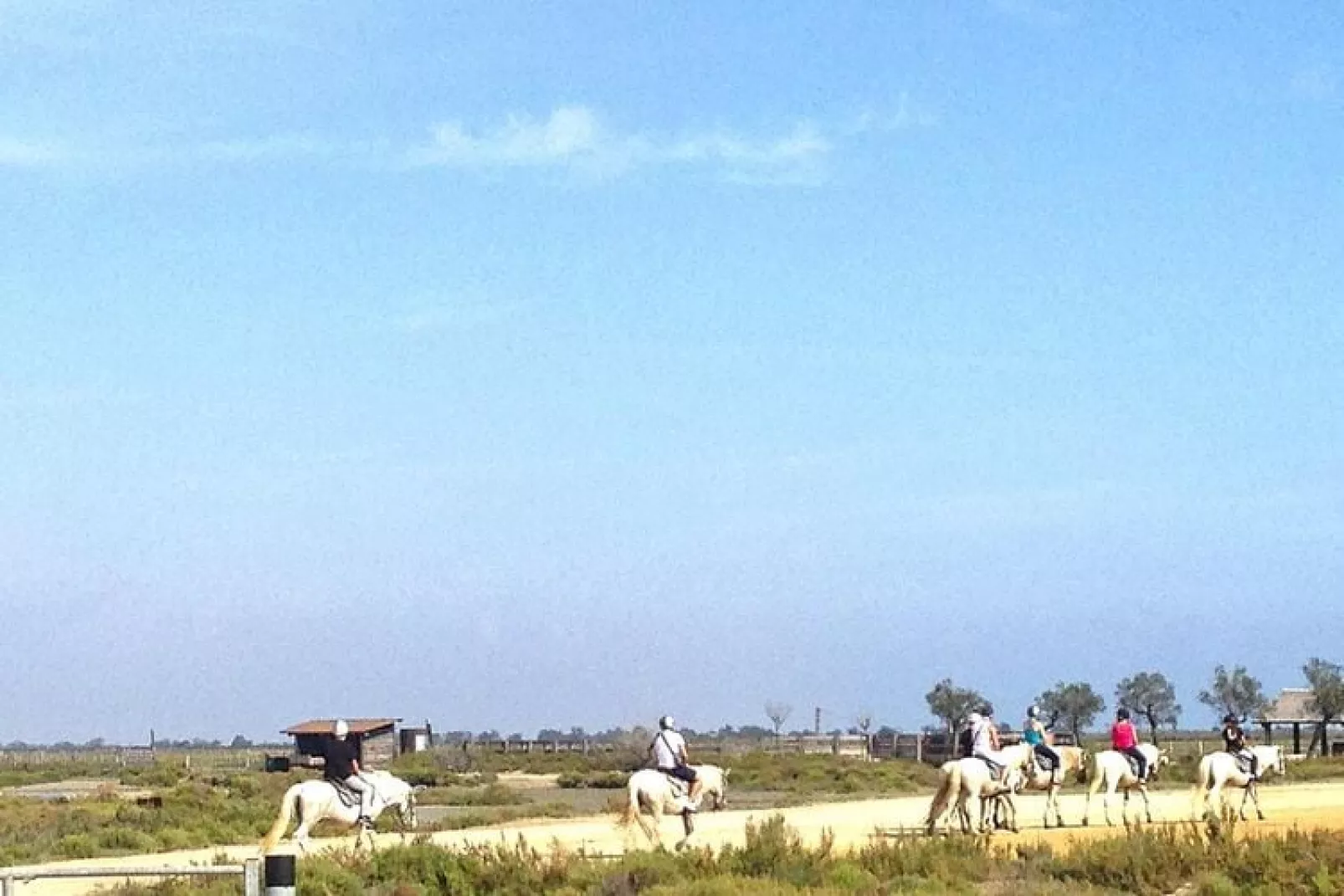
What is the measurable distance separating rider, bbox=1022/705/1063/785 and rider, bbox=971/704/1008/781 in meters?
2.62

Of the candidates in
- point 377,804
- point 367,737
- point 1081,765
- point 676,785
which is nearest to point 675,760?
point 676,785

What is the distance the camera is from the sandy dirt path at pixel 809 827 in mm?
32531

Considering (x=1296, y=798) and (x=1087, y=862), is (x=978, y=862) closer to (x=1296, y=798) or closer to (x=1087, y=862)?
(x=1087, y=862)

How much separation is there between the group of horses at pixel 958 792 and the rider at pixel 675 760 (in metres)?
0.13

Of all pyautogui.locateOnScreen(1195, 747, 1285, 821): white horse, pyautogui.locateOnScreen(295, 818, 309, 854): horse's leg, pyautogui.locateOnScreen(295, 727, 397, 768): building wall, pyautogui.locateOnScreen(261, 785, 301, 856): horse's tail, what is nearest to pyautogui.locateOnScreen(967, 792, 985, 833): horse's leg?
pyautogui.locateOnScreen(1195, 747, 1285, 821): white horse

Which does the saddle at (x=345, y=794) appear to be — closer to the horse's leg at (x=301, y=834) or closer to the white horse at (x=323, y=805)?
the white horse at (x=323, y=805)

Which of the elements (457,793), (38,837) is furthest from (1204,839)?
(457,793)

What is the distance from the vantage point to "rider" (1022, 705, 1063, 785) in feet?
130

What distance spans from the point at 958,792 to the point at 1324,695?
70317 mm

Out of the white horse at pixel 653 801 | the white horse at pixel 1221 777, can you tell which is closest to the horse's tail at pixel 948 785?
the white horse at pixel 653 801

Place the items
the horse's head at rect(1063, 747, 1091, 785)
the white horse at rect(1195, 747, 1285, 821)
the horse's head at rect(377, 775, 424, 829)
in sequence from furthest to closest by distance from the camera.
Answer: the horse's head at rect(1063, 747, 1091, 785) → the white horse at rect(1195, 747, 1285, 821) → the horse's head at rect(377, 775, 424, 829)

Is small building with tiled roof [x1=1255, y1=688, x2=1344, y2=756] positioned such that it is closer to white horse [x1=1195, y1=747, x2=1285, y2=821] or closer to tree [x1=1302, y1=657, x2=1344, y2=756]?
tree [x1=1302, y1=657, x2=1344, y2=756]

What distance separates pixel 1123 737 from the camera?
41.3 meters

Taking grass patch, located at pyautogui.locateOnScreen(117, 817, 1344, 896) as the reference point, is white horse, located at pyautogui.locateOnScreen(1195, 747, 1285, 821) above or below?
above
